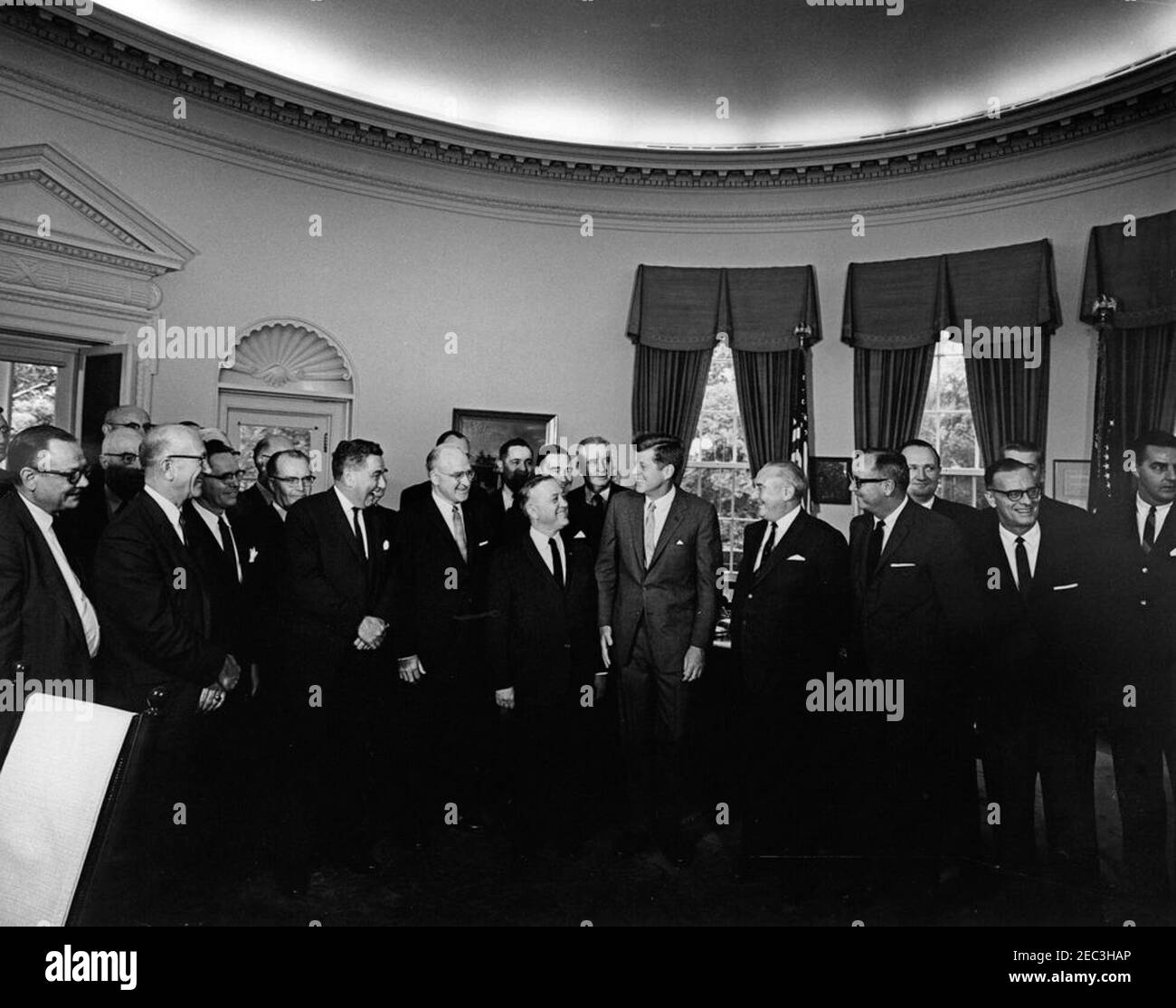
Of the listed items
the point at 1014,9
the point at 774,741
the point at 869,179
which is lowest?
the point at 774,741

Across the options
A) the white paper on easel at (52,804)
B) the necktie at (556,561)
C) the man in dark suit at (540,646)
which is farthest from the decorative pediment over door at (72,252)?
the white paper on easel at (52,804)

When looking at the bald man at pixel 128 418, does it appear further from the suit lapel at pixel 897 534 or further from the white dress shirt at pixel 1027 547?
the white dress shirt at pixel 1027 547

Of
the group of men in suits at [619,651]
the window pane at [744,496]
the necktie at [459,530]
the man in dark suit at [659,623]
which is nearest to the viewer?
the group of men in suits at [619,651]

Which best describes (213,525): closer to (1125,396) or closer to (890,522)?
(890,522)

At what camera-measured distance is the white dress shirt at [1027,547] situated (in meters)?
3.54

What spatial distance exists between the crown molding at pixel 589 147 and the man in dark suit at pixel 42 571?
4.19m

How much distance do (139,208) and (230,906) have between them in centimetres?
503

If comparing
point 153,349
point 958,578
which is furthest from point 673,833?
point 153,349

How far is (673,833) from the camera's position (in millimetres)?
3742

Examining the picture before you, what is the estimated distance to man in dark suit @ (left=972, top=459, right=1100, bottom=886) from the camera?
340 cm

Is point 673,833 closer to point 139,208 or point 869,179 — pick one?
point 139,208

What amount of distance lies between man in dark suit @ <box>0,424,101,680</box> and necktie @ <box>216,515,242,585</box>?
79cm

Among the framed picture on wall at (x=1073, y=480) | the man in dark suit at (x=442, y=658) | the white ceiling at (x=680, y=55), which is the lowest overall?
the man in dark suit at (x=442, y=658)

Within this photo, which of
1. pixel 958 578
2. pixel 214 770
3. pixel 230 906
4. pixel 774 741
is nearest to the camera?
pixel 230 906
